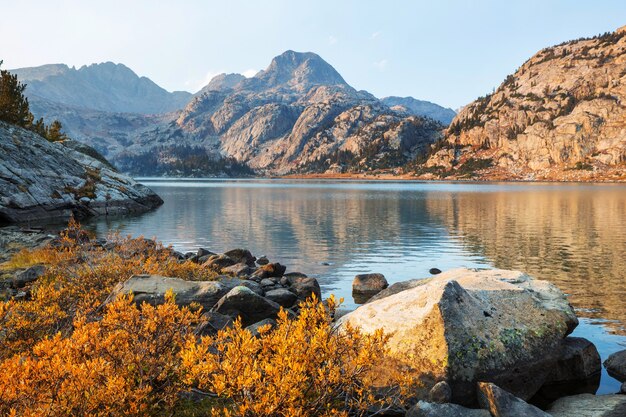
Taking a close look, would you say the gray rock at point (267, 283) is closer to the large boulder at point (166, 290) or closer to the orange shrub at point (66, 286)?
the orange shrub at point (66, 286)

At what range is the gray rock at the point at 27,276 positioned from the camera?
19184mm

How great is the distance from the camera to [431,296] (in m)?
12.2

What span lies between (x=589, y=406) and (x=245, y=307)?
34.9 feet

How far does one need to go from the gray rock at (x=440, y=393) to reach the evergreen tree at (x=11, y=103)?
247 feet

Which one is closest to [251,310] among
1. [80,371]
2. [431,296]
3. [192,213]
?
[431,296]

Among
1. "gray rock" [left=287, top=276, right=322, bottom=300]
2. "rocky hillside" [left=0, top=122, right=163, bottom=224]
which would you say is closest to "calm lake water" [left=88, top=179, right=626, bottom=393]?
"gray rock" [left=287, top=276, right=322, bottom=300]

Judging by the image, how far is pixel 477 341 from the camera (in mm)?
11398

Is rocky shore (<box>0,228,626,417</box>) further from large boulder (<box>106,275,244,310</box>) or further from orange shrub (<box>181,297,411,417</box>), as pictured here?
orange shrub (<box>181,297,411,417</box>)

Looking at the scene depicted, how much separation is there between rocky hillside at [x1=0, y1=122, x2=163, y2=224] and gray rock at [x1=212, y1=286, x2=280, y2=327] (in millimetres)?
46423

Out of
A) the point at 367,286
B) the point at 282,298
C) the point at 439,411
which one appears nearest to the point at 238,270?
the point at 282,298

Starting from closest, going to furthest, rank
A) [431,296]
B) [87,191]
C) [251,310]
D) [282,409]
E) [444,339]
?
[282,409], [444,339], [431,296], [251,310], [87,191]

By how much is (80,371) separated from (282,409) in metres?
3.01

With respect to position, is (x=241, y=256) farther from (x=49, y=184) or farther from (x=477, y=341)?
(x=49, y=184)

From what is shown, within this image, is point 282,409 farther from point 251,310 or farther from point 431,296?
point 251,310
